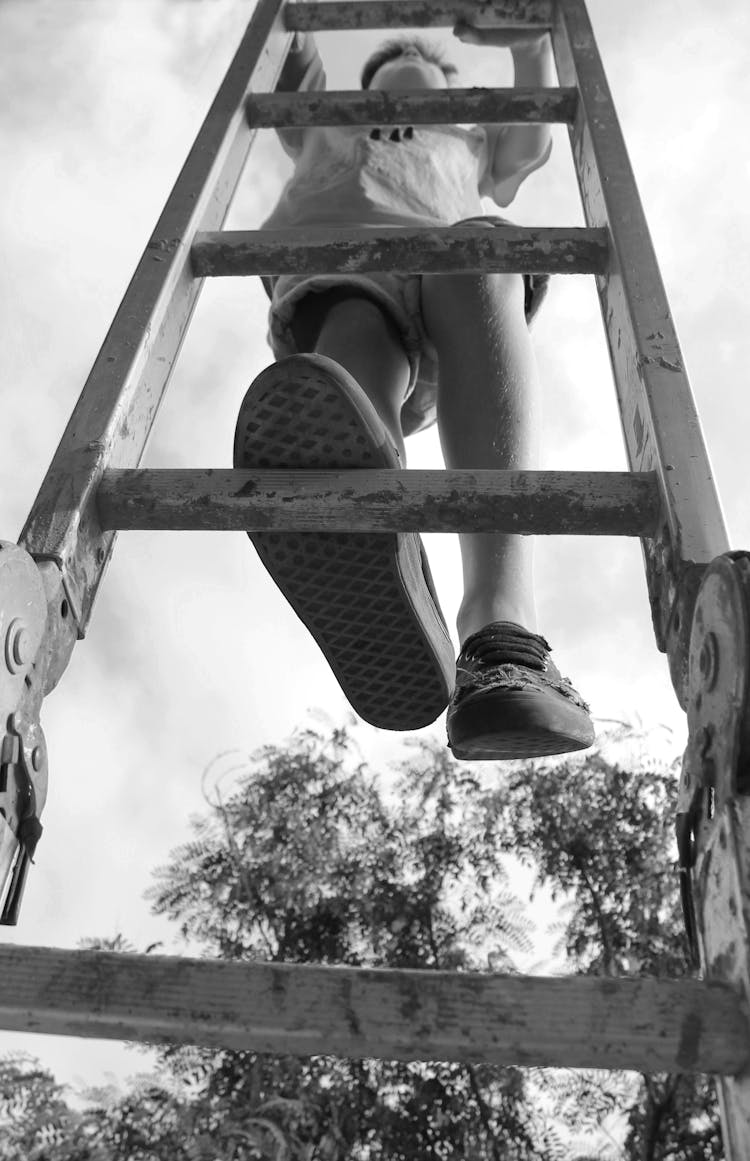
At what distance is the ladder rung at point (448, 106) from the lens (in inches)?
66.7

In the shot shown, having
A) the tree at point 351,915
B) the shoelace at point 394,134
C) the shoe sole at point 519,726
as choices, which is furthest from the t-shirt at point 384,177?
the tree at point 351,915

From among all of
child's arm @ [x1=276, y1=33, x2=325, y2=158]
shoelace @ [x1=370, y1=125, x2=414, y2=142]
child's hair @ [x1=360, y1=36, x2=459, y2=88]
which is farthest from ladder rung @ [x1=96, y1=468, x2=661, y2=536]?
child's hair @ [x1=360, y1=36, x2=459, y2=88]

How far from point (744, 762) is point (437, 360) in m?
1.05

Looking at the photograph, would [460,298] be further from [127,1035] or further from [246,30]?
[127,1035]

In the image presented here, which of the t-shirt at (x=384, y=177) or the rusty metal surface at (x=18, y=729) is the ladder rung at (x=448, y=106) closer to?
the t-shirt at (x=384, y=177)

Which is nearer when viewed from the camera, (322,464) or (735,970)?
(735,970)

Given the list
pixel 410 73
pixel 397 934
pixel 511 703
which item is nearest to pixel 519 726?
pixel 511 703

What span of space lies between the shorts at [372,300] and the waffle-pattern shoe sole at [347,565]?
1.97 feet

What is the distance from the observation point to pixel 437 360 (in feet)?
5.27

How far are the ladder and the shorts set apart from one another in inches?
7.3

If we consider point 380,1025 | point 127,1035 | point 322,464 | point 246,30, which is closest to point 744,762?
point 380,1025

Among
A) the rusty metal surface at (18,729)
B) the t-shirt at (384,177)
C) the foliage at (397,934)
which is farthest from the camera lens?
the foliage at (397,934)

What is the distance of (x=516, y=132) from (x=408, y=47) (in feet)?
1.64

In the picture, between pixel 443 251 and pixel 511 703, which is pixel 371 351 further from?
pixel 511 703
